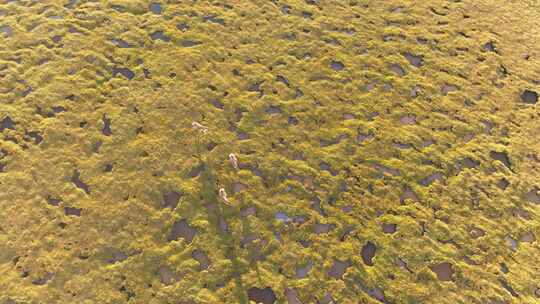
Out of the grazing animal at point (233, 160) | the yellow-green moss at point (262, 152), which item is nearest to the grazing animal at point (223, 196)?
the yellow-green moss at point (262, 152)

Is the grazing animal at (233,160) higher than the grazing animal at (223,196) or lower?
higher

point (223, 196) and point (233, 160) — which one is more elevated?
point (233, 160)

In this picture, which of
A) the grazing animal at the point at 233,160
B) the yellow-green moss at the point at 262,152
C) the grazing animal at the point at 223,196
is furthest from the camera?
the grazing animal at the point at 233,160

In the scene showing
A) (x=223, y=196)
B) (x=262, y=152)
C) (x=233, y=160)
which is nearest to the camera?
(x=223, y=196)

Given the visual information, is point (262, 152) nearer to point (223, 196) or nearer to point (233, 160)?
point (233, 160)

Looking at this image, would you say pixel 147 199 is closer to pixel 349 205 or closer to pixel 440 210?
pixel 349 205

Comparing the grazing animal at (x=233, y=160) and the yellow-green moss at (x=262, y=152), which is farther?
the grazing animal at (x=233, y=160)

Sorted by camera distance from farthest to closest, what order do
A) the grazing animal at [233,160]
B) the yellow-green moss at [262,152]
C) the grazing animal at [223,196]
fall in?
the grazing animal at [233,160] < the grazing animal at [223,196] < the yellow-green moss at [262,152]

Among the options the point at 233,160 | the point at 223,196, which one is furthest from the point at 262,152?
the point at 223,196

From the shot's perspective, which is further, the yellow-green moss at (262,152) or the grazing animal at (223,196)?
the grazing animal at (223,196)

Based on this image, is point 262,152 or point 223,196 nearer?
point 223,196

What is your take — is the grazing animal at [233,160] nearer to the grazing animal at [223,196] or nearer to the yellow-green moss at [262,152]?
the yellow-green moss at [262,152]
